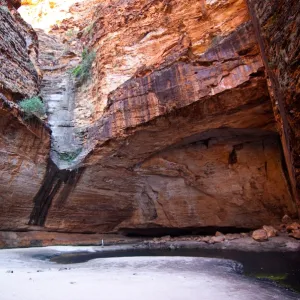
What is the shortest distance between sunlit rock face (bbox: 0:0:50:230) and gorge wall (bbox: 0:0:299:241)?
0.06 meters

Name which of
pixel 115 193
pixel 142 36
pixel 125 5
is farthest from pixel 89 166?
pixel 125 5

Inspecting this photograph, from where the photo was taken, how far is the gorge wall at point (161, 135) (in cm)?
889

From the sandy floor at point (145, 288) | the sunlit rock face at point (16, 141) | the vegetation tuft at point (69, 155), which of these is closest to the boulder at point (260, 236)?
the sandy floor at point (145, 288)

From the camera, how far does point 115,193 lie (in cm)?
1211

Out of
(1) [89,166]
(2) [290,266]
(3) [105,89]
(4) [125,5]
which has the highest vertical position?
(4) [125,5]

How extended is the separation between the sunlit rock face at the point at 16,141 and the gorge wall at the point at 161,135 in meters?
0.06

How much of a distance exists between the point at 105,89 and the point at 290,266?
995cm

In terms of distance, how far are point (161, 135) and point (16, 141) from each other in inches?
210

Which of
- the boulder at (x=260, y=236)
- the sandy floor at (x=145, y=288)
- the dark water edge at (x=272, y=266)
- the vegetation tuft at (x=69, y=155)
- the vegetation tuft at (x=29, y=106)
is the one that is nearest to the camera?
the sandy floor at (x=145, y=288)

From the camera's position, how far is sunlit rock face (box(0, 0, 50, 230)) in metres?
9.05

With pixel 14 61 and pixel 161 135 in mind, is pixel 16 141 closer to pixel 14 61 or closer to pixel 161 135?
pixel 14 61

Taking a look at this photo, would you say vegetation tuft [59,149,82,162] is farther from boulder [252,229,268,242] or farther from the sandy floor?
boulder [252,229,268,242]

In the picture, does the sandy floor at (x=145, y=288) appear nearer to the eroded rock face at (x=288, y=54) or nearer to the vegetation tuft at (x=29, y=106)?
the eroded rock face at (x=288, y=54)

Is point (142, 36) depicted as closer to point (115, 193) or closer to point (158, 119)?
point (158, 119)
